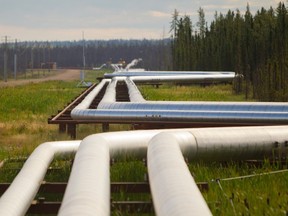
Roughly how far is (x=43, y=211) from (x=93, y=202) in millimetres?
2314

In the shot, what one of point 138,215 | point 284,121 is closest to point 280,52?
point 284,121

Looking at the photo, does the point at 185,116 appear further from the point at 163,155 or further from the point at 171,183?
the point at 171,183

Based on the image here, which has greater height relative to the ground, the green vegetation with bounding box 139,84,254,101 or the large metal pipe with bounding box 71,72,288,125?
the large metal pipe with bounding box 71,72,288,125

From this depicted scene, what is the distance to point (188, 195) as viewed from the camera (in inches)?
245

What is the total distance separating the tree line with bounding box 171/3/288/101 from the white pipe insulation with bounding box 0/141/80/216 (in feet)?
66.0

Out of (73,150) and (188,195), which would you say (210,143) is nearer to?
(73,150)

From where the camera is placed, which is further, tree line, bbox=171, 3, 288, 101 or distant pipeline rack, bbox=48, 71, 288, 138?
tree line, bbox=171, 3, 288, 101

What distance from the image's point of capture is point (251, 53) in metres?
40.9

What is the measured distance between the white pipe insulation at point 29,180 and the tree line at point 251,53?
2010 centimetres

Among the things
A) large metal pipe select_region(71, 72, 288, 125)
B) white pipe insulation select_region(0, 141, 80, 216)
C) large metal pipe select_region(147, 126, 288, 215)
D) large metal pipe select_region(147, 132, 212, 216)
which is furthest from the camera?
large metal pipe select_region(71, 72, 288, 125)

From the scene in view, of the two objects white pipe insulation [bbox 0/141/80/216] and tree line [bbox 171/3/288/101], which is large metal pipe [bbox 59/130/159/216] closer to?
white pipe insulation [bbox 0/141/80/216]

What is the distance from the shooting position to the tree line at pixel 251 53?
32.3m

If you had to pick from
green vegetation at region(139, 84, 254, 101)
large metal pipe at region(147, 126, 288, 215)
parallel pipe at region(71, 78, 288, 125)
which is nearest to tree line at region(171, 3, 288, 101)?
green vegetation at region(139, 84, 254, 101)

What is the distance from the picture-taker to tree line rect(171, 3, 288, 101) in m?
32.3
